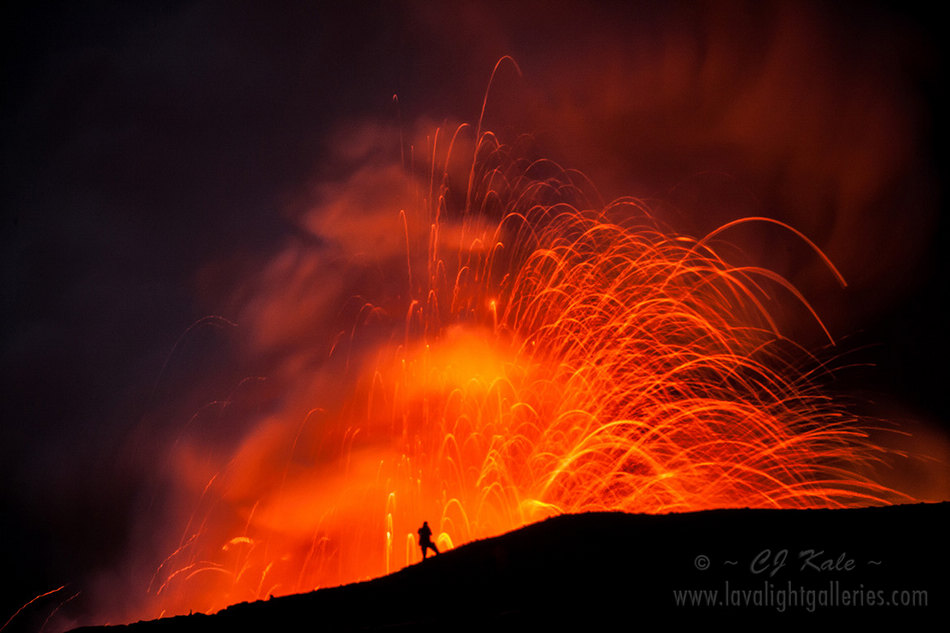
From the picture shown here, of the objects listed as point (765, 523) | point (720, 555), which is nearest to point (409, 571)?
point (720, 555)

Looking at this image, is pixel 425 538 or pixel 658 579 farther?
pixel 425 538

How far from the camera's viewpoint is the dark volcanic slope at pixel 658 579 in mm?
11469

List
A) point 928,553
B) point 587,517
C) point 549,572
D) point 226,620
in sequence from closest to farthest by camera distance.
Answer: point 928,553, point 549,572, point 226,620, point 587,517

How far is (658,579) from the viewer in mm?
13211

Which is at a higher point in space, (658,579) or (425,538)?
(425,538)

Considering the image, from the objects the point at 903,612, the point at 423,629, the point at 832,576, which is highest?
the point at 832,576

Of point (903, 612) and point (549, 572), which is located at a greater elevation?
point (549, 572)

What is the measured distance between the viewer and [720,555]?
45.8 ft

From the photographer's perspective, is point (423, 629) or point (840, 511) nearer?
point (423, 629)

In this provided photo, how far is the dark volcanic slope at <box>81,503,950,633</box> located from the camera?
1147cm

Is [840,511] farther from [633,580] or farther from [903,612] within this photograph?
[633,580]

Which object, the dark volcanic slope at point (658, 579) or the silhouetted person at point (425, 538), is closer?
the dark volcanic slope at point (658, 579)

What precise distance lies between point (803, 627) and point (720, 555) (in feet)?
11.2

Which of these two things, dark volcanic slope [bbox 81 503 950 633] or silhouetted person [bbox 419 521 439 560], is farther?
silhouetted person [bbox 419 521 439 560]
